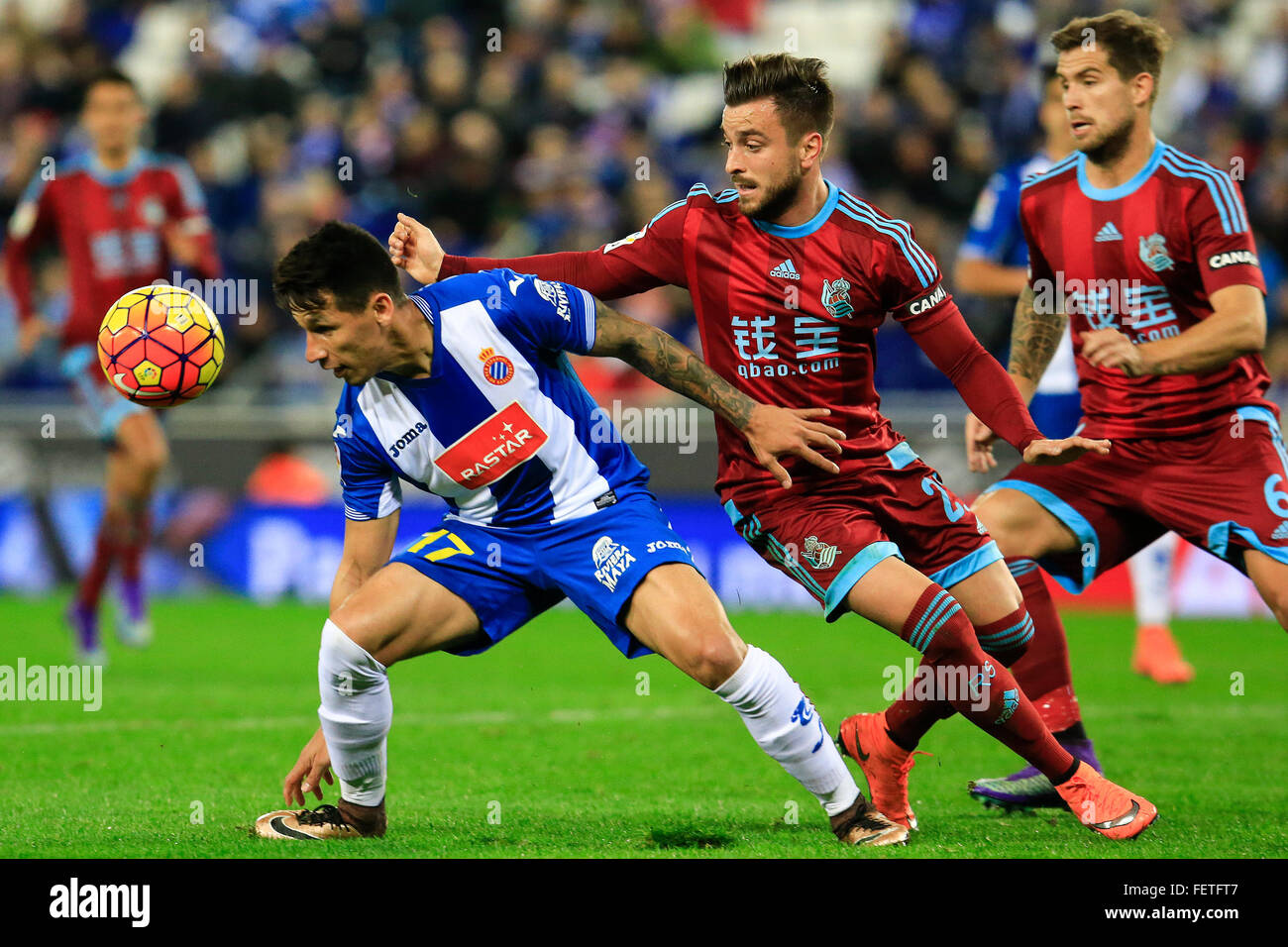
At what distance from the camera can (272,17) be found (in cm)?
1634

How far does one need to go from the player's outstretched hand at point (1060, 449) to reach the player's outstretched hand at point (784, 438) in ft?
1.96

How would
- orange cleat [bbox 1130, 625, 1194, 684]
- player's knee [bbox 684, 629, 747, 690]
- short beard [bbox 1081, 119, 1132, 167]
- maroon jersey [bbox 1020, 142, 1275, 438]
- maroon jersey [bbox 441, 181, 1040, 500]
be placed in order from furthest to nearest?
orange cleat [bbox 1130, 625, 1194, 684] → short beard [bbox 1081, 119, 1132, 167] → maroon jersey [bbox 1020, 142, 1275, 438] → maroon jersey [bbox 441, 181, 1040, 500] → player's knee [bbox 684, 629, 747, 690]

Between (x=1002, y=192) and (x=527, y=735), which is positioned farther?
(x=1002, y=192)

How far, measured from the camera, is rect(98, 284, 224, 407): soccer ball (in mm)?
5289

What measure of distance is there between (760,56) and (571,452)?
138 centimetres

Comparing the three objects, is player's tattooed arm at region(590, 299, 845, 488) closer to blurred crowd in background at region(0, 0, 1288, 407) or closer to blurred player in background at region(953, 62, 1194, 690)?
blurred player in background at region(953, 62, 1194, 690)

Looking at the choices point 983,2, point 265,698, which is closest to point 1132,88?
point 265,698

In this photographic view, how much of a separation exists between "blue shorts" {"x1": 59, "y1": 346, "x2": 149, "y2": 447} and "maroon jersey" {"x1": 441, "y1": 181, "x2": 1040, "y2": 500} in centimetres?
500

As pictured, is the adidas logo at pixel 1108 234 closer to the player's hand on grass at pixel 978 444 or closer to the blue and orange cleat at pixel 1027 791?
the player's hand on grass at pixel 978 444

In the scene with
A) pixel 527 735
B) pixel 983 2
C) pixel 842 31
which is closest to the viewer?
pixel 527 735

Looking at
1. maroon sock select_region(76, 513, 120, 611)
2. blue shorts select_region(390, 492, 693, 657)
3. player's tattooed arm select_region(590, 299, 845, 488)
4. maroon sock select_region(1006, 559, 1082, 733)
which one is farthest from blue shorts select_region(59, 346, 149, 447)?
maroon sock select_region(1006, 559, 1082, 733)

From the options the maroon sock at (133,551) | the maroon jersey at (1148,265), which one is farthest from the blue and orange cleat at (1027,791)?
the maroon sock at (133,551)

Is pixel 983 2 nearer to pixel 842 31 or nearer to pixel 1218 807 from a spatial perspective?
pixel 842 31

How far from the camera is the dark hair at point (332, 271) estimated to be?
15.3ft
